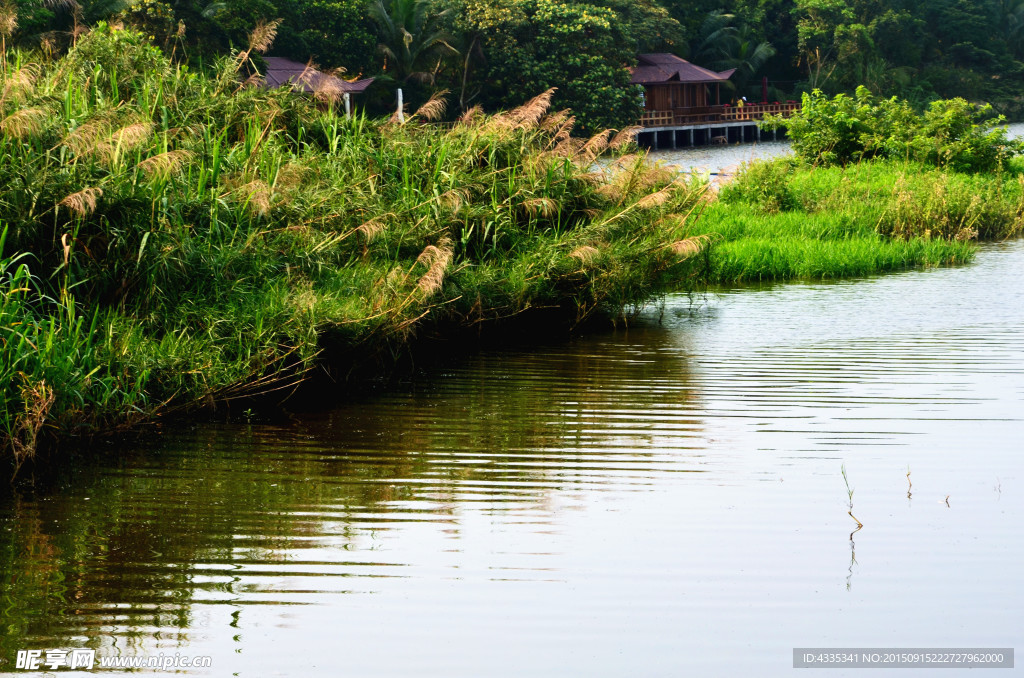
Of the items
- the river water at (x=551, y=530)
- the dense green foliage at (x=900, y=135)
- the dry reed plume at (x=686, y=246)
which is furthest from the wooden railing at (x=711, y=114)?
the river water at (x=551, y=530)

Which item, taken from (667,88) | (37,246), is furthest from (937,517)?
(667,88)

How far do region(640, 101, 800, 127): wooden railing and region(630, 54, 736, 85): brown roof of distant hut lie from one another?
147 centimetres

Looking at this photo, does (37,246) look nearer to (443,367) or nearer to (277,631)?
(443,367)

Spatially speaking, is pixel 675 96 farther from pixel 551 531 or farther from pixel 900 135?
pixel 551 531

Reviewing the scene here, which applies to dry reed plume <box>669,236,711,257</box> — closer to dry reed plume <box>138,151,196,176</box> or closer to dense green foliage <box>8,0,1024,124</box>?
dry reed plume <box>138,151,196,176</box>

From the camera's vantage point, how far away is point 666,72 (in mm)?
Answer: 51906

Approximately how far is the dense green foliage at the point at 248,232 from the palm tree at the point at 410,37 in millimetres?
30832

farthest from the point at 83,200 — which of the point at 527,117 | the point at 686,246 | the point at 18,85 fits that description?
the point at 686,246

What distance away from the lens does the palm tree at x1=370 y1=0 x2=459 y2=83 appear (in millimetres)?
42438

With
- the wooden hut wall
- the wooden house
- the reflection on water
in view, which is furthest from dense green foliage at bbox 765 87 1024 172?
the wooden hut wall

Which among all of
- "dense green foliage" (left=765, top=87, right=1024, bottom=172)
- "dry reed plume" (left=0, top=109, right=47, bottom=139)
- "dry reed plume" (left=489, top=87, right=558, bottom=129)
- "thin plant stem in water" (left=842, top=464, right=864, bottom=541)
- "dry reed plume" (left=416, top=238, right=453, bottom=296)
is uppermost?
"dense green foliage" (left=765, top=87, right=1024, bottom=172)

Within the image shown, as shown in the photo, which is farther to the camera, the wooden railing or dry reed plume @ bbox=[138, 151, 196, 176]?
the wooden railing

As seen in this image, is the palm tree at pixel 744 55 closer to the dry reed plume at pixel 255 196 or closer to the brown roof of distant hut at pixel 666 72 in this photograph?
the brown roof of distant hut at pixel 666 72

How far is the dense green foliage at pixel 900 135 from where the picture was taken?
74.9ft
